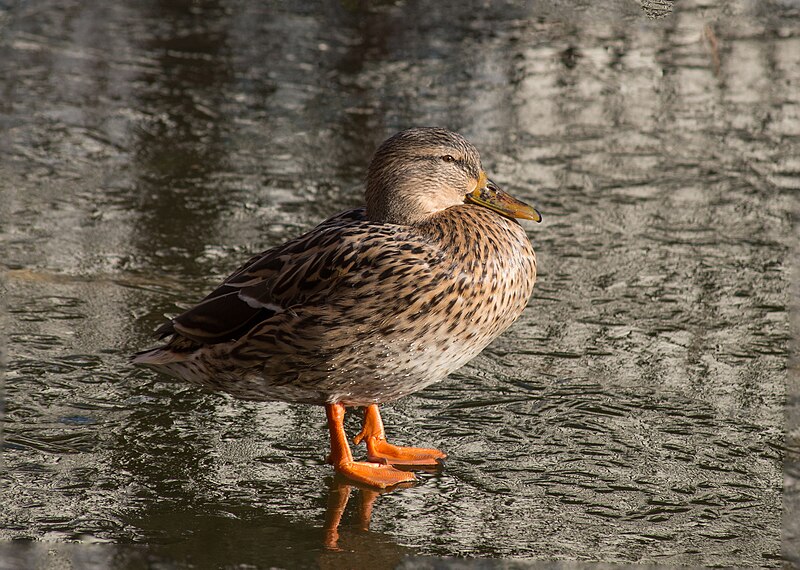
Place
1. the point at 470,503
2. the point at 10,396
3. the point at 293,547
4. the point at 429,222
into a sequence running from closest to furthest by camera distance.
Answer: the point at 293,547 < the point at 470,503 < the point at 429,222 < the point at 10,396

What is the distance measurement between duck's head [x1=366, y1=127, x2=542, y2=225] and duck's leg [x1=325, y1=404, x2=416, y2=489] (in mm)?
743

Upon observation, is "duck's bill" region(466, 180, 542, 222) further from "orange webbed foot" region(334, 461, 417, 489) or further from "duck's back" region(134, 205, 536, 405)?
"orange webbed foot" region(334, 461, 417, 489)

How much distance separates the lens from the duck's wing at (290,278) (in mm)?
4172

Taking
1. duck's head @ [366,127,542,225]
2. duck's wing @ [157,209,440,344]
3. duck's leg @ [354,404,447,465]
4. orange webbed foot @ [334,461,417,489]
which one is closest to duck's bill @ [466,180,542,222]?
duck's head @ [366,127,542,225]

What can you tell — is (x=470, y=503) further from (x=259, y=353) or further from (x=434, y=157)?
(x=434, y=157)

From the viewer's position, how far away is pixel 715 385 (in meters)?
4.91

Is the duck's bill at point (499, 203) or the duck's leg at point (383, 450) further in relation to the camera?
the duck's bill at point (499, 203)

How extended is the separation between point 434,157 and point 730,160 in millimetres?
3419

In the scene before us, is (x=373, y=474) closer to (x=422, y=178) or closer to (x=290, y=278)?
(x=290, y=278)

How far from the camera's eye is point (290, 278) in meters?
4.32

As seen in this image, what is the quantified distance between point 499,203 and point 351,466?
1.12 metres

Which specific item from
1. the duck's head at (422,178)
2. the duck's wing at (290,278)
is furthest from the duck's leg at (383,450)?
the duck's head at (422,178)

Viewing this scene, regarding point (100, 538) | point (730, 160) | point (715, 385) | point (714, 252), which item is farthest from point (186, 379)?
point (730, 160)

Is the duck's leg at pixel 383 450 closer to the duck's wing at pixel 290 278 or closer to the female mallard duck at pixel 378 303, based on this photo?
the female mallard duck at pixel 378 303
